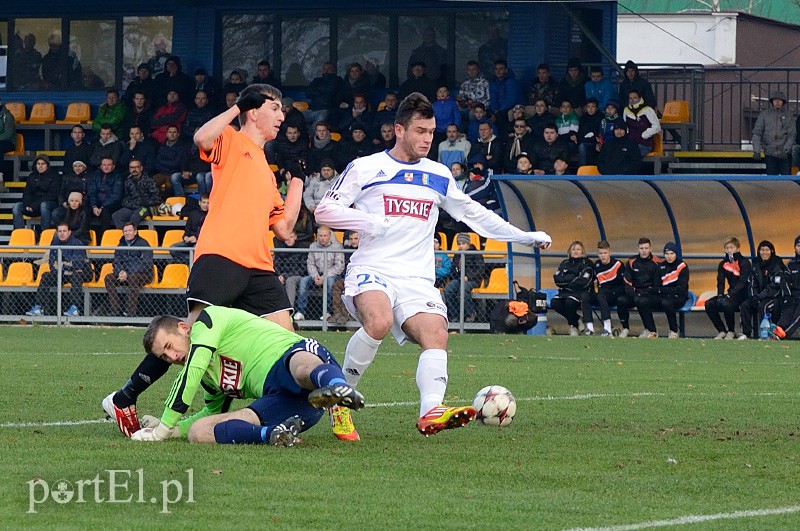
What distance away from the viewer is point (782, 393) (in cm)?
1106

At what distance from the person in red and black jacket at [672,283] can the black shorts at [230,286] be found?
12.6m

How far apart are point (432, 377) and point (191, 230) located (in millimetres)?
14188

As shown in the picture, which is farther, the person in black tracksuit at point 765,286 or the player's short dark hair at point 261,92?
the person in black tracksuit at point 765,286

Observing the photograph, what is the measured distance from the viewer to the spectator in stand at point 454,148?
22828 millimetres

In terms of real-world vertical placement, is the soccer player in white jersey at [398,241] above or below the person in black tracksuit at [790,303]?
above

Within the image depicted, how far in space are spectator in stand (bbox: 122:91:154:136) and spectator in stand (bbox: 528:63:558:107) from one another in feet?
22.9

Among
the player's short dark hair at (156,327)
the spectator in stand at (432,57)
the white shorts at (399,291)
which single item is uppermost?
the spectator in stand at (432,57)

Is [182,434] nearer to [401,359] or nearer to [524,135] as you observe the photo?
[401,359]

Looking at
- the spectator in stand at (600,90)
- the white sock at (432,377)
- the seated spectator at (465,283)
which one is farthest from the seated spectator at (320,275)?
the white sock at (432,377)

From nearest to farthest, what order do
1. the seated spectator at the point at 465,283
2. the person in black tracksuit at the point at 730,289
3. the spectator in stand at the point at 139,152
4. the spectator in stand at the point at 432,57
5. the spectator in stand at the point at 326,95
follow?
the seated spectator at the point at 465,283 < the person in black tracksuit at the point at 730,289 < the spectator in stand at the point at 139,152 < the spectator in stand at the point at 326,95 < the spectator in stand at the point at 432,57

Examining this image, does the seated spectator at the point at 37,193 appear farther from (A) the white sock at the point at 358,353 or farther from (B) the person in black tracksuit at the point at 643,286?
(A) the white sock at the point at 358,353

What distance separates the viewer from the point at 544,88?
2475 cm

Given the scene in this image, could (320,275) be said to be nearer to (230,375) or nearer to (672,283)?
(672,283)

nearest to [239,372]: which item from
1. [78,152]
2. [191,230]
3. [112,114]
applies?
[191,230]
